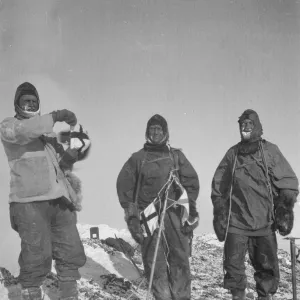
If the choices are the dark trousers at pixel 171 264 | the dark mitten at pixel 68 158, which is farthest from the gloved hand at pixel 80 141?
the dark trousers at pixel 171 264

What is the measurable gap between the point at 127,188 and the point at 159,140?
2.51 feet

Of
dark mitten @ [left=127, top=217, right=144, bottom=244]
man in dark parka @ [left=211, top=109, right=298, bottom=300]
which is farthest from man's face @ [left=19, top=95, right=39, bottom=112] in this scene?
man in dark parka @ [left=211, top=109, right=298, bottom=300]

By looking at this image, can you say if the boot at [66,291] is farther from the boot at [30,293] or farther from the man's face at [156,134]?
the man's face at [156,134]

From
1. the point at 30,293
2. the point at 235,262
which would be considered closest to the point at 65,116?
the point at 30,293

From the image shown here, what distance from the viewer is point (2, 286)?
219 inches

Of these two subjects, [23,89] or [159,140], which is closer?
[23,89]

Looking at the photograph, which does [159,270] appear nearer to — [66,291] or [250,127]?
[66,291]

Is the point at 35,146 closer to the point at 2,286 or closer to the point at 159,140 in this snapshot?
the point at 159,140

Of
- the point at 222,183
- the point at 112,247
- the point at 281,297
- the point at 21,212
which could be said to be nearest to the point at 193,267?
the point at 112,247

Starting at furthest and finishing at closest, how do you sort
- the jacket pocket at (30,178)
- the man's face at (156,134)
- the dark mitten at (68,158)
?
the man's face at (156,134), the dark mitten at (68,158), the jacket pocket at (30,178)

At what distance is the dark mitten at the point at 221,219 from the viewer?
15.9 feet

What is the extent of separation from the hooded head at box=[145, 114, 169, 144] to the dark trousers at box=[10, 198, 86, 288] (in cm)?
144

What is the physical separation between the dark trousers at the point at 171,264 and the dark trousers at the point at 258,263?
54 centimetres

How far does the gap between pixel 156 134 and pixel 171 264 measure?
1.68 meters
